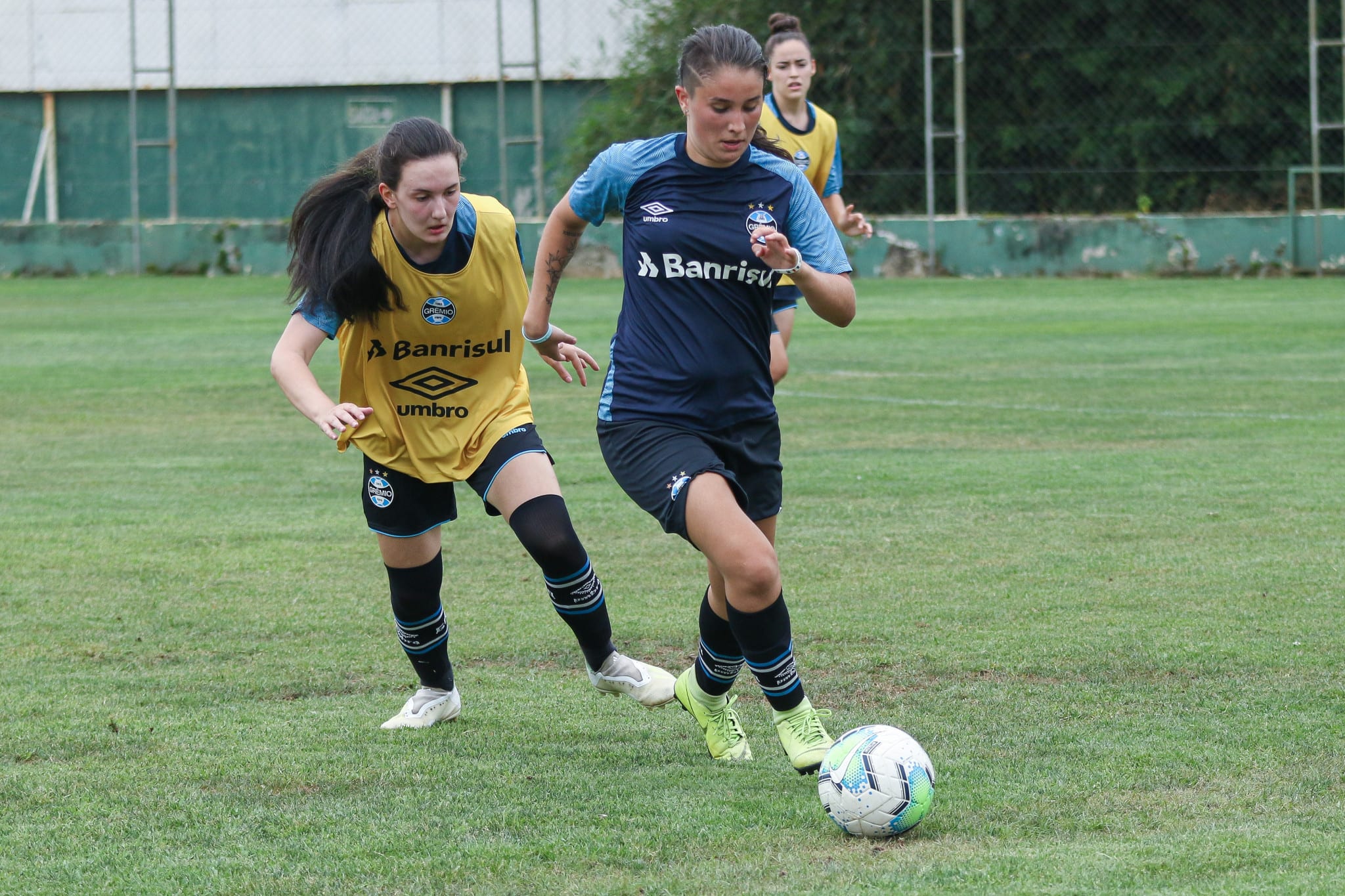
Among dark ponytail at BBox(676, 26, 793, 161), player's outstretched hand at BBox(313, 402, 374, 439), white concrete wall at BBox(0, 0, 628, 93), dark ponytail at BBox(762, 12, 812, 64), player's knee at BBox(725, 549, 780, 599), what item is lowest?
player's knee at BBox(725, 549, 780, 599)

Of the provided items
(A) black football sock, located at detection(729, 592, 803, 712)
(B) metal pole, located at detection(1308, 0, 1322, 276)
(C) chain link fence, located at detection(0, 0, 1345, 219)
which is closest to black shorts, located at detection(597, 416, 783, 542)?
(A) black football sock, located at detection(729, 592, 803, 712)

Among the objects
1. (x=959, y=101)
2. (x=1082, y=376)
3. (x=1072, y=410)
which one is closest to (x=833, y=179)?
(x=1072, y=410)

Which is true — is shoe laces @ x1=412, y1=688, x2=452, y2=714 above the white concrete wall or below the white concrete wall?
below

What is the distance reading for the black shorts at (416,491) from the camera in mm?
4938

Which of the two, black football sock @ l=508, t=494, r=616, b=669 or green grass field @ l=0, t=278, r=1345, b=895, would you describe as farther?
black football sock @ l=508, t=494, r=616, b=669

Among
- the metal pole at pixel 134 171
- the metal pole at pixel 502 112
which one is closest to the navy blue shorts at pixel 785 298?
the metal pole at pixel 502 112

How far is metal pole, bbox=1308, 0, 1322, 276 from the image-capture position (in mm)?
21469

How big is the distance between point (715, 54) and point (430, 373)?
1294 mm

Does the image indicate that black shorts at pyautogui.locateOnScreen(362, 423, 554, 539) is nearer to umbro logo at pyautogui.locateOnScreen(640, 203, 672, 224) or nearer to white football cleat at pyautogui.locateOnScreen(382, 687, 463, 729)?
white football cleat at pyautogui.locateOnScreen(382, 687, 463, 729)

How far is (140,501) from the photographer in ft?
28.9

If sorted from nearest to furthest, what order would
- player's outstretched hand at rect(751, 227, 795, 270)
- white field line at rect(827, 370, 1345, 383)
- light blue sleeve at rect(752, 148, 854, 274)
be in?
player's outstretched hand at rect(751, 227, 795, 270), light blue sleeve at rect(752, 148, 854, 274), white field line at rect(827, 370, 1345, 383)

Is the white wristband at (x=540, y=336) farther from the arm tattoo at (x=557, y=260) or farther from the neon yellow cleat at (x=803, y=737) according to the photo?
the neon yellow cleat at (x=803, y=737)

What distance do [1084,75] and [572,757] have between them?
21521 mm

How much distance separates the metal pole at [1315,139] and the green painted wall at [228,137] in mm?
11621
